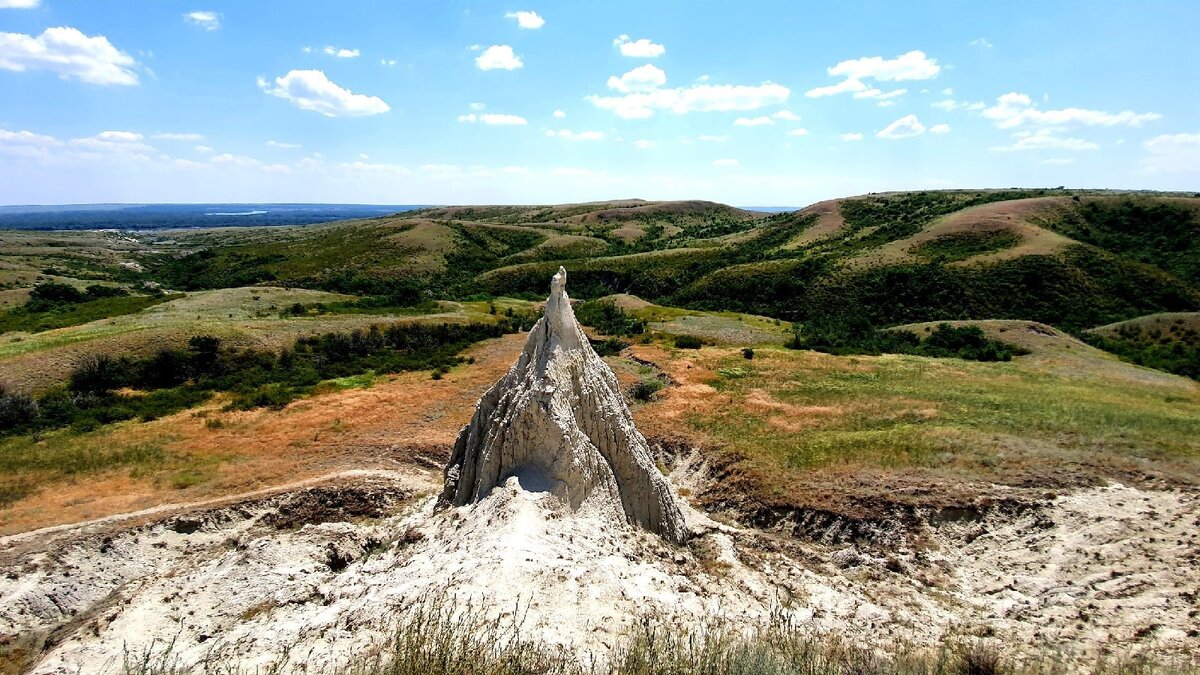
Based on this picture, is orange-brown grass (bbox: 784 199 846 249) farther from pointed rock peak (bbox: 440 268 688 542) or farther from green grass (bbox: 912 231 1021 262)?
pointed rock peak (bbox: 440 268 688 542)

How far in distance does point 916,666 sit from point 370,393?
2928cm

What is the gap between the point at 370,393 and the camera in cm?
3225

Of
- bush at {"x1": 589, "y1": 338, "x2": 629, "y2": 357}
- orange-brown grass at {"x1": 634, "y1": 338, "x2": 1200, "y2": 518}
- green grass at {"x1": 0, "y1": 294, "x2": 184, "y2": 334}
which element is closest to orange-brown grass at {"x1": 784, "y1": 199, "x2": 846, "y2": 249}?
bush at {"x1": 589, "y1": 338, "x2": 629, "y2": 357}

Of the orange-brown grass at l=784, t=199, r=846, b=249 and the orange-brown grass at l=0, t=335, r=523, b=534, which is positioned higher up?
the orange-brown grass at l=784, t=199, r=846, b=249

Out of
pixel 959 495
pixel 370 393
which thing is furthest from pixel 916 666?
pixel 370 393

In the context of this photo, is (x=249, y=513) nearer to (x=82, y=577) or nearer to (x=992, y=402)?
(x=82, y=577)

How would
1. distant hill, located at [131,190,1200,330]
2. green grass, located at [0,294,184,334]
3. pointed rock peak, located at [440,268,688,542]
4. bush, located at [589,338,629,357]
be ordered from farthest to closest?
distant hill, located at [131,190,1200,330], green grass, located at [0,294,184,334], bush, located at [589,338,629,357], pointed rock peak, located at [440,268,688,542]

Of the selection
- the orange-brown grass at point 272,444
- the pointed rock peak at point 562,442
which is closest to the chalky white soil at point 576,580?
the pointed rock peak at point 562,442

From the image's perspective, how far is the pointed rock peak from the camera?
50.4 feet

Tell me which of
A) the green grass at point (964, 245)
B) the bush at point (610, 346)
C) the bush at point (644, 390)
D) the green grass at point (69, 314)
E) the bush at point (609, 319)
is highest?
the green grass at point (964, 245)

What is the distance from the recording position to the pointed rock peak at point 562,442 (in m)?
15.4

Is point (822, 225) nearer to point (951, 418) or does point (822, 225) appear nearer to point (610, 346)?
point (610, 346)

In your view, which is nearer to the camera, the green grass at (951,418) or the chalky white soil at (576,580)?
the chalky white soil at (576,580)

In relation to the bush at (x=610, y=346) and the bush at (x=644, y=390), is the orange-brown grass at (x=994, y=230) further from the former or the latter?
the bush at (x=644, y=390)
